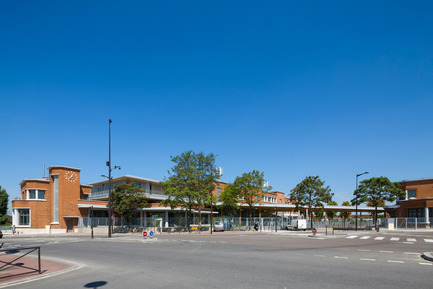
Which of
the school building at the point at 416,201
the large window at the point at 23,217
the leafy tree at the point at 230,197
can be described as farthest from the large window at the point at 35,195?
the school building at the point at 416,201

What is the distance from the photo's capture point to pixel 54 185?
183ft

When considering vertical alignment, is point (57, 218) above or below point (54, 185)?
below

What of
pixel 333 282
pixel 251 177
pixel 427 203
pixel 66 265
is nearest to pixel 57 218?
pixel 251 177

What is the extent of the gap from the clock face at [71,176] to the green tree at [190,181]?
1674 cm

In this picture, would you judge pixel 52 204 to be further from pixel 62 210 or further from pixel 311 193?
pixel 311 193

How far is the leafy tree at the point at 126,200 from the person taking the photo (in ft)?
156

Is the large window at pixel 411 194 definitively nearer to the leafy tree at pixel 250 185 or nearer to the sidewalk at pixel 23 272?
the leafy tree at pixel 250 185

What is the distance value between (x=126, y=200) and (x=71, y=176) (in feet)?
49.1

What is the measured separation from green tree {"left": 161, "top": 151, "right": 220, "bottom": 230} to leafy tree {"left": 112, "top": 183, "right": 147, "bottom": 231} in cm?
395

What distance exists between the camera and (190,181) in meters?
49.4

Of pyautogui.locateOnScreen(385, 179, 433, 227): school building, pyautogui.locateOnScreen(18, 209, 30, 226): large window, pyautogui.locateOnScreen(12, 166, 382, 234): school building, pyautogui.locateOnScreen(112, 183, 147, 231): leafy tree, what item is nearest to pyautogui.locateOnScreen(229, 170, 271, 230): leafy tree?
pyautogui.locateOnScreen(12, 166, 382, 234): school building

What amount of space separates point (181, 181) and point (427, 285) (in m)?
42.4

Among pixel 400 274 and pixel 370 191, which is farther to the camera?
pixel 370 191

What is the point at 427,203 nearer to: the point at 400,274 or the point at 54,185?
the point at 400,274
